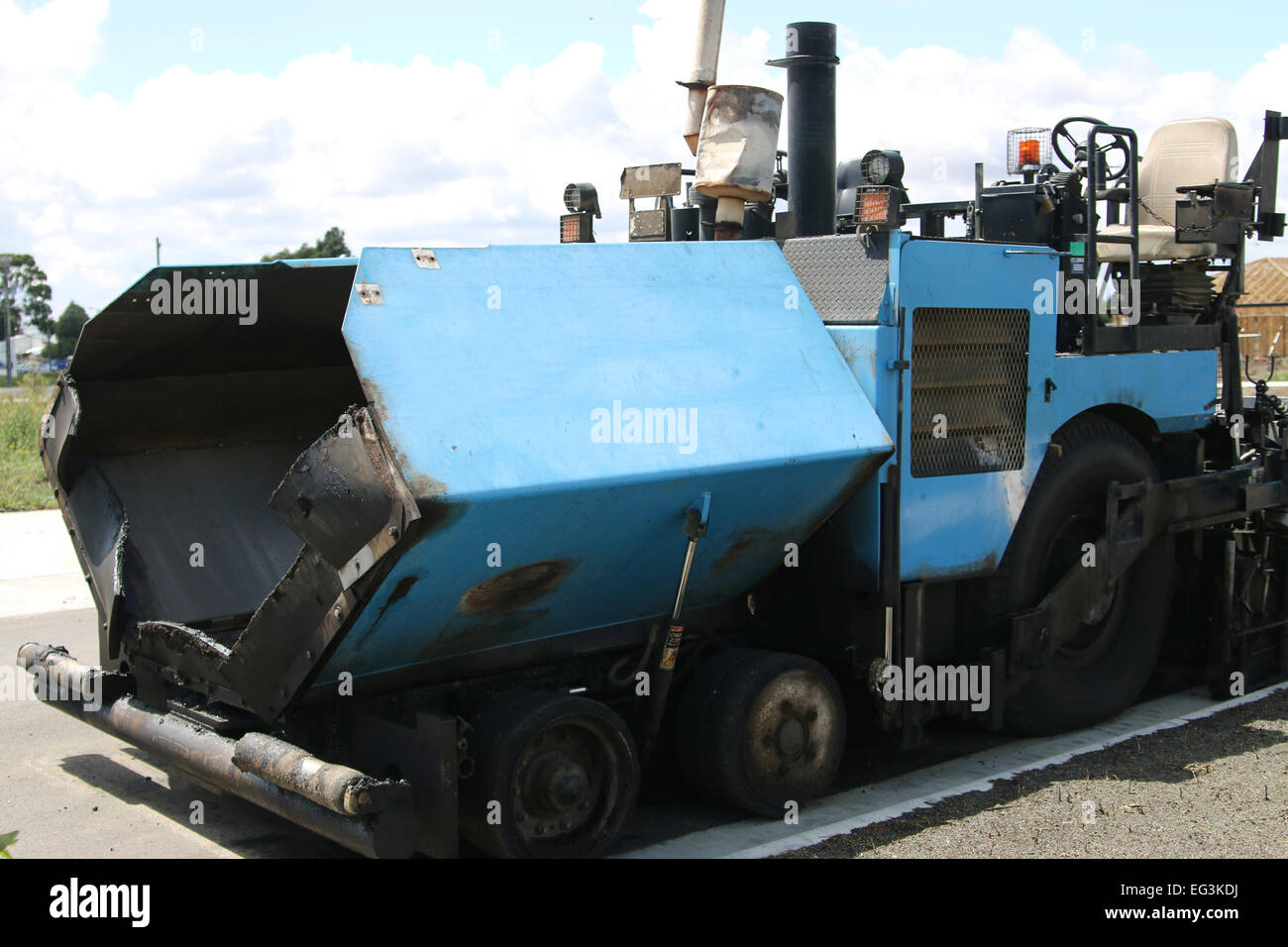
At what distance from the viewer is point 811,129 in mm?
6766

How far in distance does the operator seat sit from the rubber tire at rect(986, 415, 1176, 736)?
1271 mm

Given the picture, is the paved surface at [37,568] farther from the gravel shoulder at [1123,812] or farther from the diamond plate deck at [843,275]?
the gravel shoulder at [1123,812]

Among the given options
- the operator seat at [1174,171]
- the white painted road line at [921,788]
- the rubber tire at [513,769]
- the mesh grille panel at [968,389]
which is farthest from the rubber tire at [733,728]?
the operator seat at [1174,171]

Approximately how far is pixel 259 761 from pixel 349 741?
0.43 meters

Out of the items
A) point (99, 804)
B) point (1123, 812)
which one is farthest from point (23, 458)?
point (1123, 812)

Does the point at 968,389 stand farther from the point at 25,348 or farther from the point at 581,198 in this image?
the point at 25,348

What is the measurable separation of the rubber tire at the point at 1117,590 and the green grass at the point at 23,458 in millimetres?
10858

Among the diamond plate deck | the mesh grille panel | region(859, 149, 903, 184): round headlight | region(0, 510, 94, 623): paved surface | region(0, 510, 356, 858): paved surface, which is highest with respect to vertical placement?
region(859, 149, 903, 184): round headlight

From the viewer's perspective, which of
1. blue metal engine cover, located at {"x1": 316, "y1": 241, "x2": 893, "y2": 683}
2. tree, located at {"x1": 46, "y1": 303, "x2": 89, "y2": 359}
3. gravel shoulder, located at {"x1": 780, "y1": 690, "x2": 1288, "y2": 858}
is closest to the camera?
blue metal engine cover, located at {"x1": 316, "y1": 241, "x2": 893, "y2": 683}

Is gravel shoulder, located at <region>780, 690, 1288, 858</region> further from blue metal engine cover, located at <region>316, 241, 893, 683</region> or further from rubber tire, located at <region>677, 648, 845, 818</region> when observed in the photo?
blue metal engine cover, located at <region>316, 241, 893, 683</region>

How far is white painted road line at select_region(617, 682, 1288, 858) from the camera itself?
520 cm

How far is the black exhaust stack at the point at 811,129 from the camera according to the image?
6.72 m

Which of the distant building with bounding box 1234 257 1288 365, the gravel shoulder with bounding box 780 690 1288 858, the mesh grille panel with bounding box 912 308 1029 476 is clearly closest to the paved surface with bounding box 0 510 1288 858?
the gravel shoulder with bounding box 780 690 1288 858
